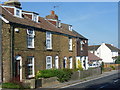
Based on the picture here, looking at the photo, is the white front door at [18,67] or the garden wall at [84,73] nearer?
the white front door at [18,67]

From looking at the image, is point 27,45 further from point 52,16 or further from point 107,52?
point 107,52

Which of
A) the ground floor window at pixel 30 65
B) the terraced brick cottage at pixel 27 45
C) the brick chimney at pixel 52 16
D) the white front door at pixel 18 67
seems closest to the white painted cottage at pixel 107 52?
the brick chimney at pixel 52 16

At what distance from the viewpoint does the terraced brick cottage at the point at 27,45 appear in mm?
18859

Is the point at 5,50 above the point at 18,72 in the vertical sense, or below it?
above

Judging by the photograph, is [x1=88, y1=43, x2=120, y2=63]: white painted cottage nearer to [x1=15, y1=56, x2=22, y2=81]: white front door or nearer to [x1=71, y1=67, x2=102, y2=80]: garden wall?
[x1=71, y1=67, x2=102, y2=80]: garden wall

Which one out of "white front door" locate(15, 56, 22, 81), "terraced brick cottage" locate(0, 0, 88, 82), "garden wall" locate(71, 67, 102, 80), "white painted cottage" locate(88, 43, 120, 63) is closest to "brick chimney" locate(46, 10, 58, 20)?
"terraced brick cottage" locate(0, 0, 88, 82)

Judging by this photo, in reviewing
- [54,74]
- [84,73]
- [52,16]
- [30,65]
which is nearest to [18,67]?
[30,65]

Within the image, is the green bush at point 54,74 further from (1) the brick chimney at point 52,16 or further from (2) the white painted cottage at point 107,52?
(2) the white painted cottage at point 107,52

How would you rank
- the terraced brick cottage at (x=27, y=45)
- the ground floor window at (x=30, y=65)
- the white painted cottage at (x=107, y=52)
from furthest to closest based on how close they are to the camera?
the white painted cottage at (x=107, y=52), the ground floor window at (x=30, y=65), the terraced brick cottage at (x=27, y=45)

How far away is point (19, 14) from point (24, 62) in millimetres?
5073

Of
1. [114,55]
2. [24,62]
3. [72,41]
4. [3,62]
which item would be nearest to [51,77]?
[24,62]

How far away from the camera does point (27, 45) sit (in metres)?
21.5

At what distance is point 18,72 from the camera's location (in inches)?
792

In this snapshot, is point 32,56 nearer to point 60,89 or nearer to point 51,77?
point 51,77
